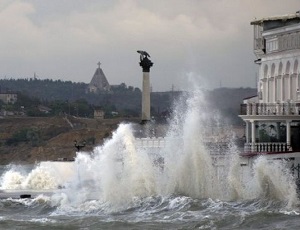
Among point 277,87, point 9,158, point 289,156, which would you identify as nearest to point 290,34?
point 277,87

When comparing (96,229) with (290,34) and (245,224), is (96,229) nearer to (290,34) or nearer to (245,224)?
(245,224)

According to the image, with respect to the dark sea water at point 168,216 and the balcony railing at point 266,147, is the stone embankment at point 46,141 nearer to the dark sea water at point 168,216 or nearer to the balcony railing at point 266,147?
the balcony railing at point 266,147

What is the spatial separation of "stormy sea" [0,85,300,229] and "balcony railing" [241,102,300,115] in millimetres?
1275

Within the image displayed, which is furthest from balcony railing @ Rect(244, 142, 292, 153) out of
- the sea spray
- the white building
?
the sea spray

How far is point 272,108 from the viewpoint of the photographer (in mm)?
46656

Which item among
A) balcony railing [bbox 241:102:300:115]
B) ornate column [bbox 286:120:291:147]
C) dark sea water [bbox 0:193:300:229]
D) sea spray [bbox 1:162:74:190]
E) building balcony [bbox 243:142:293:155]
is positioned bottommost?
dark sea water [bbox 0:193:300:229]

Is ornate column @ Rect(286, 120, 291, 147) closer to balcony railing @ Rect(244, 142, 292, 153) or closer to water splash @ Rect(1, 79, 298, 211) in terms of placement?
balcony railing @ Rect(244, 142, 292, 153)

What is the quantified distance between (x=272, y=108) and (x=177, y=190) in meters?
4.99

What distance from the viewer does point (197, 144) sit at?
148 ft

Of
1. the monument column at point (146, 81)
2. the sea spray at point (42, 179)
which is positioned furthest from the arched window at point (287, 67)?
the monument column at point (146, 81)

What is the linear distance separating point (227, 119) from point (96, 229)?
37.1 ft

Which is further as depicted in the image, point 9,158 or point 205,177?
point 9,158

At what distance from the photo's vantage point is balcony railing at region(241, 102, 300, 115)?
151ft

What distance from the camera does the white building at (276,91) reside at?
4609cm
